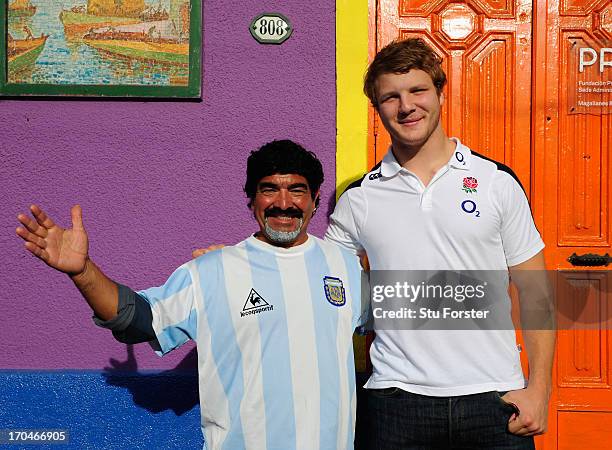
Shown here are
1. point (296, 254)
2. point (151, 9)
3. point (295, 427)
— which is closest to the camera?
point (295, 427)

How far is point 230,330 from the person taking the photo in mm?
Answer: 2324

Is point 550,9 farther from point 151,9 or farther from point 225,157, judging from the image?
point 151,9

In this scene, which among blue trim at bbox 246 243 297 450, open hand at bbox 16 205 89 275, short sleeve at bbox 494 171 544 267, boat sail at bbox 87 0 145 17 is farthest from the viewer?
boat sail at bbox 87 0 145 17

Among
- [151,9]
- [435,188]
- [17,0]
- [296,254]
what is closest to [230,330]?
[296,254]

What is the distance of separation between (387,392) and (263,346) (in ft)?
Answer: 1.84

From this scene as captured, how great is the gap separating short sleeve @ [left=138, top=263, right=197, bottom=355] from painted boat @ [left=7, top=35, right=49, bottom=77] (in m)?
2.05

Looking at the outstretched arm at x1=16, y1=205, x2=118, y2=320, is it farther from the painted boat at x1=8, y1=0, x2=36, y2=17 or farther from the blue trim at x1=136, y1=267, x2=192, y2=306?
the painted boat at x1=8, y1=0, x2=36, y2=17

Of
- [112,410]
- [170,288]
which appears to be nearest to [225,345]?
[170,288]

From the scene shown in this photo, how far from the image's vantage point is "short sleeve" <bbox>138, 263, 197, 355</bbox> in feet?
7.54

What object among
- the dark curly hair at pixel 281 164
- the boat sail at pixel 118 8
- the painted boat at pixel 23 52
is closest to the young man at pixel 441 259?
the dark curly hair at pixel 281 164

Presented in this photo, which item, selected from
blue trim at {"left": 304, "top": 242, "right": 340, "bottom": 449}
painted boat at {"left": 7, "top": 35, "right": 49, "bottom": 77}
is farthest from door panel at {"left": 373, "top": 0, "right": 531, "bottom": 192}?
painted boat at {"left": 7, "top": 35, "right": 49, "bottom": 77}

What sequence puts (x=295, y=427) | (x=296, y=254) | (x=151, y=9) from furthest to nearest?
(x=151, y=9) → (x=296, y=254) → (x=295, y=427)

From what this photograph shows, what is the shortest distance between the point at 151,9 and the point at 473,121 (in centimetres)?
193

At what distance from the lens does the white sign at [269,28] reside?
370 centimetres
